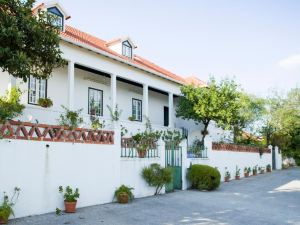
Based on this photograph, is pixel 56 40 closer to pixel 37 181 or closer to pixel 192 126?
pixel 37 181

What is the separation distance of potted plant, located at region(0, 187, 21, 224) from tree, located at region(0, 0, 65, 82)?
9.80 feet

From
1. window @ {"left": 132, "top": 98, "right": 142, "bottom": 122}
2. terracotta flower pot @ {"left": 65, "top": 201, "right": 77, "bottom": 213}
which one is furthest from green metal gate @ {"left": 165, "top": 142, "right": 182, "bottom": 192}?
window @ {"left": 132, "top": 98, "right": 142, "bottom": 122}

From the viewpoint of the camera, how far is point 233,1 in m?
11.0

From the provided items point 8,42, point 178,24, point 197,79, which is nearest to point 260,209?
point 178,24

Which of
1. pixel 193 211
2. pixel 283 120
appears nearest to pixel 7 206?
pixel 193 211

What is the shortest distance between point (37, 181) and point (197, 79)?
72.2ft

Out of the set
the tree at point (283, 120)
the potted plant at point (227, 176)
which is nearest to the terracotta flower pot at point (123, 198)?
the potted plant at point (227, 176)

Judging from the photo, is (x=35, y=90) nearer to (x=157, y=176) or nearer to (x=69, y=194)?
(x=157, y=176)

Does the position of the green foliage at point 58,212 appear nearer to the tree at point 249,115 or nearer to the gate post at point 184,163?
the gate post at point 184,163

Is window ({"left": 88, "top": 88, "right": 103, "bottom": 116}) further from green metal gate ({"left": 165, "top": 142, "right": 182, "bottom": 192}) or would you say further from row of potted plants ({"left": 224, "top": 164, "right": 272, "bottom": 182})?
row of potted plants ({"left": 224, "top": 164, "right": 272, "bottom": 182})

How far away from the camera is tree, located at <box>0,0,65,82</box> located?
292 inches

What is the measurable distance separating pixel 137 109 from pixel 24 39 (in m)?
14.4

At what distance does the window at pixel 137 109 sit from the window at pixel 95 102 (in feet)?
10.2

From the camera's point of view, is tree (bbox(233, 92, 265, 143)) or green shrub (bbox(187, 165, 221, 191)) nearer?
green shrub (bbox(187, 165, 221, 191))
